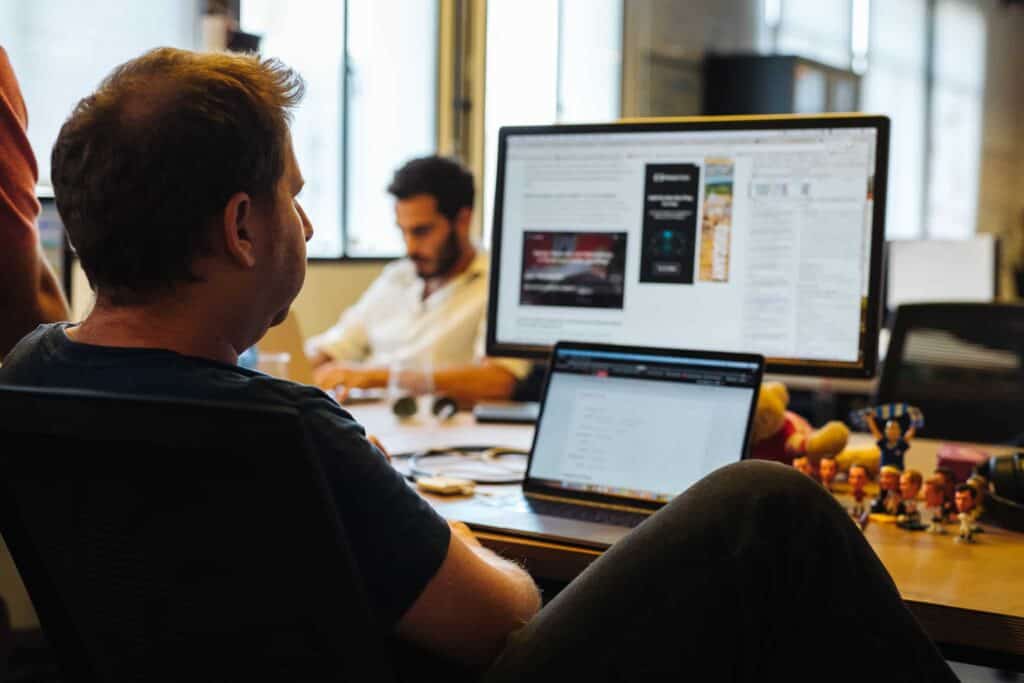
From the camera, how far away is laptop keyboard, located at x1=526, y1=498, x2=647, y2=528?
1.44m

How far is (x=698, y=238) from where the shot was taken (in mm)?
1747

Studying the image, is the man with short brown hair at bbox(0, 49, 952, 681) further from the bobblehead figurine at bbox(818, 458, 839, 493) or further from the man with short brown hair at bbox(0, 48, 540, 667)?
the bobblehead figurine at bbox(818, 458, 839, 493)

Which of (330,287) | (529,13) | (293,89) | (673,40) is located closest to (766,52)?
(673,40)

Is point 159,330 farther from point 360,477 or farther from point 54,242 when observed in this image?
point 54,242

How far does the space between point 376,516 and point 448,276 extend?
2.60 meters

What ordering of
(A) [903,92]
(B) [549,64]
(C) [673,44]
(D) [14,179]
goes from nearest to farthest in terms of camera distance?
(D) [14,179] → (B) [549,64] → (C) [673,44] → (A) [903,92]

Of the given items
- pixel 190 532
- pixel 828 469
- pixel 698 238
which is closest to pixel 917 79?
pixel 698 238

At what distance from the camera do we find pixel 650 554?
3.42 ft

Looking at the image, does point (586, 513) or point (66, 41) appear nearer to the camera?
point (586, 513)

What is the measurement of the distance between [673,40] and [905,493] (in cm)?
555

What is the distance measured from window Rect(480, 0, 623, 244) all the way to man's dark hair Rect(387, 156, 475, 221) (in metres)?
1.36

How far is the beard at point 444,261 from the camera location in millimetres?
3506

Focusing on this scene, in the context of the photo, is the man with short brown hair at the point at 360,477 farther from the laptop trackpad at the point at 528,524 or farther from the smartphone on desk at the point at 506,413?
the smartphone on desk at the point at 506,413

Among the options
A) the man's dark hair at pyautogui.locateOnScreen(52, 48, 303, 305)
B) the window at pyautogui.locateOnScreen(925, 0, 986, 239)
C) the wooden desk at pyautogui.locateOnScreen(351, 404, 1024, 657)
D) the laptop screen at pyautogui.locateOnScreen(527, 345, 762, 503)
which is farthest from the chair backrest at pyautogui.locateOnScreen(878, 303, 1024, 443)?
the window at pyautogui.locateOnScreen(925, 0, 986, 239)
